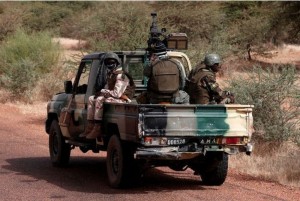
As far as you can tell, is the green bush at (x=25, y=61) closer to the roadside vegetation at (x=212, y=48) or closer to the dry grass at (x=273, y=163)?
the roadside vegetation at (x=212, y=48)

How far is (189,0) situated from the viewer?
144 ft

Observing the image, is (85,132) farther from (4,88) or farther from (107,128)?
(4,88)

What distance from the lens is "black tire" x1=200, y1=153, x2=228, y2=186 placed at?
970 centimetres

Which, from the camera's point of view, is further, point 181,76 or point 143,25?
point 143,25

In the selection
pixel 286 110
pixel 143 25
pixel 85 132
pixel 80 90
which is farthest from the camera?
pixel 143 25

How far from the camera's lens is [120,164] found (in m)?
9.41

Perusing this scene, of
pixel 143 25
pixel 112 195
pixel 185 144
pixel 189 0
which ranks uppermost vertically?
pixel 189 0

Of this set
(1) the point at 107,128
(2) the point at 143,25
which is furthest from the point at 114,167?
(2) the point at 143,25

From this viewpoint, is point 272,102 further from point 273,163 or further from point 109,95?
point 109,95

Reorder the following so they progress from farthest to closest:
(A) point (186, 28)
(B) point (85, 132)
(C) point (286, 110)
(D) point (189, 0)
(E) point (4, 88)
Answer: (D) point (189, 0)
(A) point (186, 28)
(E) point (4, 88)
(C) point (286, 110)
(B) point (85, 132)

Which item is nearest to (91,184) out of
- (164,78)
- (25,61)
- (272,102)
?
(164,78)

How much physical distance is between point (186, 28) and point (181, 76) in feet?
88.8

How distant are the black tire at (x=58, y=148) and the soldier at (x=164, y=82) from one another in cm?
257

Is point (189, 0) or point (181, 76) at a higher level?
point (189, 0)
